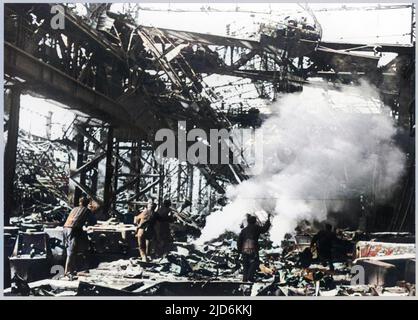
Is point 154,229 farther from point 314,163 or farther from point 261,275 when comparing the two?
point 314,163

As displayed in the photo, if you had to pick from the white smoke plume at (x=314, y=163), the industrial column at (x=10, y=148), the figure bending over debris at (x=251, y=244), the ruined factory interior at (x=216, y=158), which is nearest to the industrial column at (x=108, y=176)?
the ruined factory interior at (x=216, y=158)

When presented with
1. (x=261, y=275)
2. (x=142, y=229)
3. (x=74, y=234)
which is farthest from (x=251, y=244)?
(x=74, y=234)

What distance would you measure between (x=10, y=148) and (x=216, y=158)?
4.01 m

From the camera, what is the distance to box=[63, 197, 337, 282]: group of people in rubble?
29.7 ft

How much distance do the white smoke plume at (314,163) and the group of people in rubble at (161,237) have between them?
0.30m

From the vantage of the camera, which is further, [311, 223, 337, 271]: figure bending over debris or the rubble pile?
[311, 223, 337, 271]: figure bending over debris

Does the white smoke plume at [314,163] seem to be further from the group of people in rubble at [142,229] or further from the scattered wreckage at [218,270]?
the group of people in rubble at [142,229]

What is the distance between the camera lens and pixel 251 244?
910cm

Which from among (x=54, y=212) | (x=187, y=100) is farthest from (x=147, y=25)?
(x=54, y=212)

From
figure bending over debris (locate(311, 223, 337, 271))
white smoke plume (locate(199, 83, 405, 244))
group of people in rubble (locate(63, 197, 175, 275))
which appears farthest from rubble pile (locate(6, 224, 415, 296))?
white smoke plume (locate(199, 83, 405, 244))

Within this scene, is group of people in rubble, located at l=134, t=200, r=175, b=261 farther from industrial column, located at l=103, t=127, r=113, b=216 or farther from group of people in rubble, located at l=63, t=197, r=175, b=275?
industrial column, located at l=103, t=127, r=113, b=216

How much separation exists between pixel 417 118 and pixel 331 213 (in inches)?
98.3

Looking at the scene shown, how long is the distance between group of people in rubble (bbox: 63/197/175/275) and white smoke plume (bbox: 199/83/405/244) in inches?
33.2

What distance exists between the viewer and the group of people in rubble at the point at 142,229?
29.9ft
